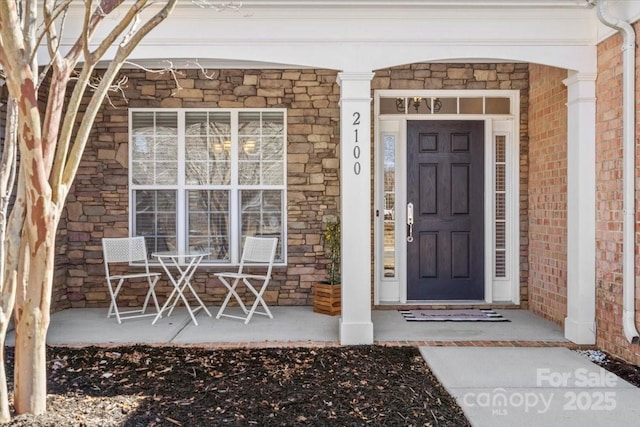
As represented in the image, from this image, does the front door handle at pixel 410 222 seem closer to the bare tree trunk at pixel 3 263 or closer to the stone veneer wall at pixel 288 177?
the stone veneer wall at pixel 288 177

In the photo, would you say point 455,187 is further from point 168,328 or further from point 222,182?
point 168,328

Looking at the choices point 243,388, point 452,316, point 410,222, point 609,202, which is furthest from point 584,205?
point 243,388

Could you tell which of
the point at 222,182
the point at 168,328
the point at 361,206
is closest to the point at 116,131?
the point at 222,182

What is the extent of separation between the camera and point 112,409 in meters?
3.19

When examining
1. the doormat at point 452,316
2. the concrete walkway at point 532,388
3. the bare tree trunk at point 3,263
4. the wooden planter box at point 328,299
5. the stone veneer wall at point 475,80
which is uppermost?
the stone veneer wall at point 475,80

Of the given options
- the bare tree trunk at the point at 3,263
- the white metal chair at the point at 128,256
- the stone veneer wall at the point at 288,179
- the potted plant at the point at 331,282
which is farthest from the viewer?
the stone veneer wall at the point at 288,179

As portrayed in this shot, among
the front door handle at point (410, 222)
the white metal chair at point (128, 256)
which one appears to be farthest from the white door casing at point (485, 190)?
the white metal chair at point (128, 256)

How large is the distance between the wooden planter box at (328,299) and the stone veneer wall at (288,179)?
0.38 meters

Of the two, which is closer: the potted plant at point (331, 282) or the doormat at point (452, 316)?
the doormat at point (452, 316)

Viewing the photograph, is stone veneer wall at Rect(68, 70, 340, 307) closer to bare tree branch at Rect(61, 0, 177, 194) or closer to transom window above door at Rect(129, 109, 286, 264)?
transom window above door at Rect(129, 109, 286, 264)

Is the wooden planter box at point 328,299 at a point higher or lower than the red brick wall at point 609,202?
lower

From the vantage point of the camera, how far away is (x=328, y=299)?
5844 millimetres

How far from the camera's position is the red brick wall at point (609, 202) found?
14.2 ft

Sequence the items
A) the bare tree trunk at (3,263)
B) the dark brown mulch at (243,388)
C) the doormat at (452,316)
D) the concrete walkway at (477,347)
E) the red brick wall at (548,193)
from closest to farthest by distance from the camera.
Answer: the bare tree trunk at (3,263), the dark brown mulch at (243,388), the concrete walkway at (477,347), the red brick wall at (548,193), the doormat at (452,316)
